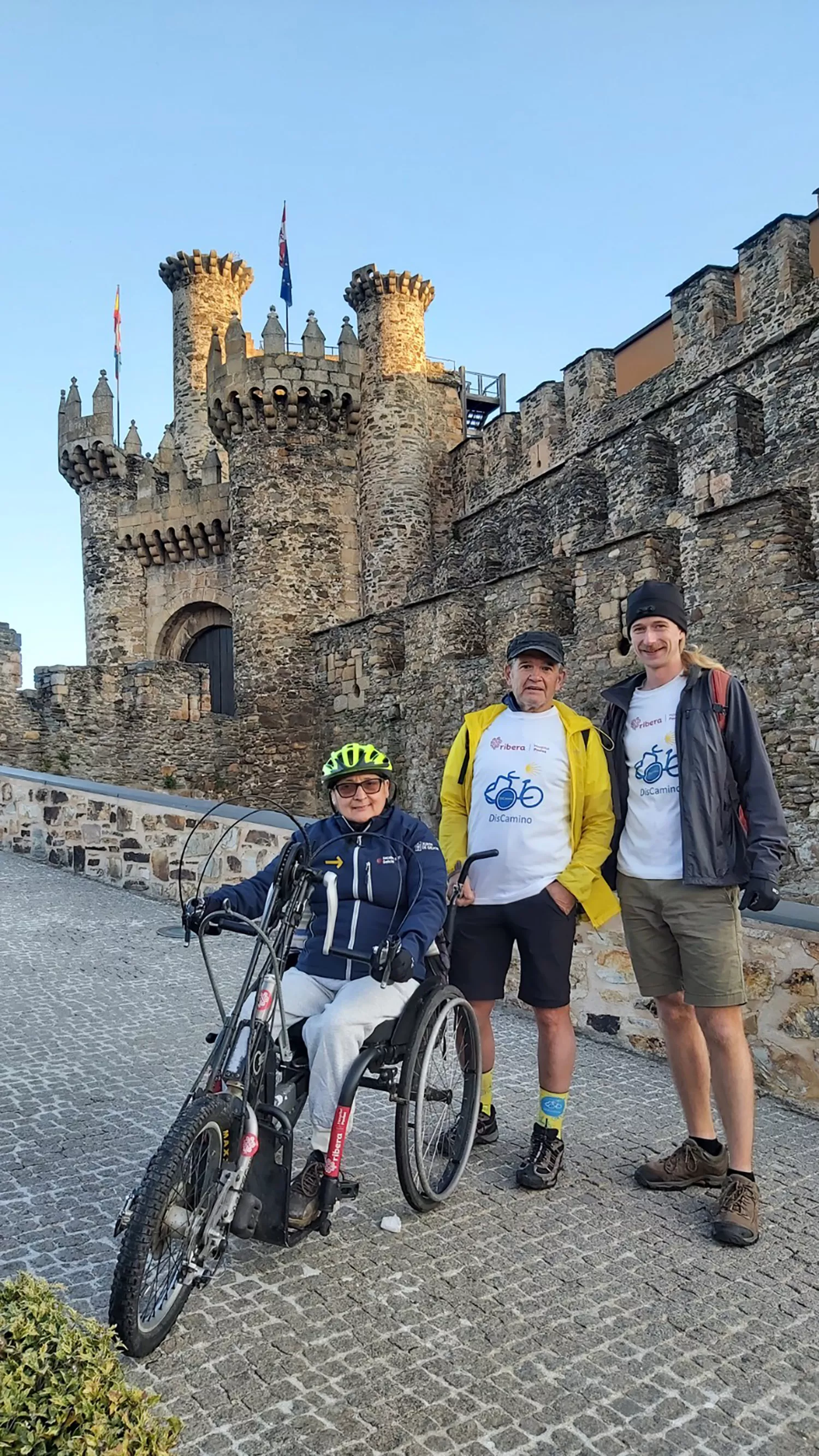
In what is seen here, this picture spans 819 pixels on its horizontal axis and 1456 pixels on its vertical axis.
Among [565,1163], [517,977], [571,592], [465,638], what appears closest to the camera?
[565,1163]

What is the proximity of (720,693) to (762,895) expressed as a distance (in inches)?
24.0

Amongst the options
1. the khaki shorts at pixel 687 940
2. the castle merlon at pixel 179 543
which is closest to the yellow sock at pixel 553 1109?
the khaki shorts at pixel 687 940

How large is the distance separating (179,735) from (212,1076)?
1796cm

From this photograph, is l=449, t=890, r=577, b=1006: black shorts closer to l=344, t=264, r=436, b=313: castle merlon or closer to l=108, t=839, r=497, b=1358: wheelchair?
l=108, t=839, r=497, b=1358: wheelchair

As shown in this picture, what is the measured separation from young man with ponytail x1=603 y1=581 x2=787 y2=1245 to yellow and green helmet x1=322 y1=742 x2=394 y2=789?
2.40ft

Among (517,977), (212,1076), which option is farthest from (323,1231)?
(517,977)

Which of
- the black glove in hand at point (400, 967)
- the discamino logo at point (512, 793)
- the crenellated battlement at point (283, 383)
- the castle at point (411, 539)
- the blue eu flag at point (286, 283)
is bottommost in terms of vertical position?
the black glove in hand at point (400, 967)

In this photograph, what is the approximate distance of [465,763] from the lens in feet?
11.5

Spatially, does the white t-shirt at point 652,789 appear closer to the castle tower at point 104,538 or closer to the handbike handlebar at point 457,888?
the handbike handlebar at point 457,888

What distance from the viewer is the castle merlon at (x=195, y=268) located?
29.4 meters

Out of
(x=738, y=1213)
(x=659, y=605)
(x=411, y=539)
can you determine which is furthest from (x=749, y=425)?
(x=738, y=1213)

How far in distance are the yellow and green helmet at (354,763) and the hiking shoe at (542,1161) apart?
3.89 ft

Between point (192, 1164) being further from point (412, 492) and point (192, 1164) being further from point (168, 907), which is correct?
point (412, 492)

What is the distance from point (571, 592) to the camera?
14.9 m
